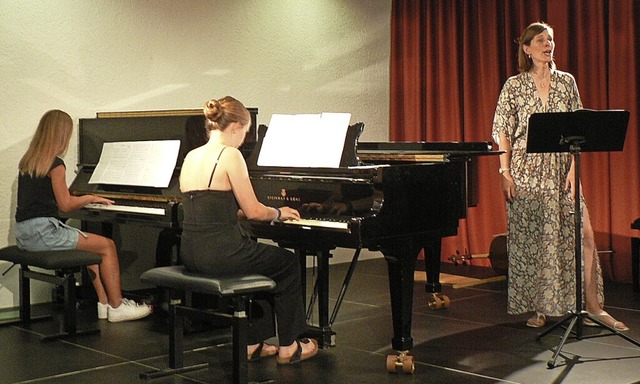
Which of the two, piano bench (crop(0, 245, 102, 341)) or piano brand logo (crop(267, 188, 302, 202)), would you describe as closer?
piano brand logo (crop(267, 188, 302, 202))

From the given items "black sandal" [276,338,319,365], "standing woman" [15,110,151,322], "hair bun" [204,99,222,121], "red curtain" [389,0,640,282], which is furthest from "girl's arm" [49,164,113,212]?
"red curtain" [389,0,640,282]

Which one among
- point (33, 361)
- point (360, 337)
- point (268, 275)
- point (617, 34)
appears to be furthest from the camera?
point (617, 34)

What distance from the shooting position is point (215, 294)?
371 centimetres

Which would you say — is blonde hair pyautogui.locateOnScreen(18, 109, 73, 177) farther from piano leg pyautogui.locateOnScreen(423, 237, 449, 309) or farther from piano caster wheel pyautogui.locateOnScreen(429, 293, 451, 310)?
piano caster wheel pyautogui.locateOnScreen(429, 293, 451, 310)

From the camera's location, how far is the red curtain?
21.5 ft

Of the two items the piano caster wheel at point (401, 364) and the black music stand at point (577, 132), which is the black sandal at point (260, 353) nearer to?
the piano caster wheel at point (401, 364)

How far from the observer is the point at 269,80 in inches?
287

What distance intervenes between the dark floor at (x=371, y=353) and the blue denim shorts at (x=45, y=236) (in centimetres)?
51

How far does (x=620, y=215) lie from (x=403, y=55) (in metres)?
2.60

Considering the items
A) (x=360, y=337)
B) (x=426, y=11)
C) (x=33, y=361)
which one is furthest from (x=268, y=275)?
(x=426, y=11)

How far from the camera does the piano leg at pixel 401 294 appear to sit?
4043 mm

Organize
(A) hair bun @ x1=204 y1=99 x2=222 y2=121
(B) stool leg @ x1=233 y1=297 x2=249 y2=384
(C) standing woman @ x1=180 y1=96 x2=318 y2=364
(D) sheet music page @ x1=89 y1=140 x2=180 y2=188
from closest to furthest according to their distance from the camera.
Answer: (B) stool leg @ x1=233 y1=297 x2=249 y2=384 < (C) standing woman @ x1=180 y1=96 x2=318 y2=364 < (A) hair bun @ x1=204 y1=99 x2=222 y2=121 < (D) sheet music page @ x1=89 y1=140 x2=180 y2=188

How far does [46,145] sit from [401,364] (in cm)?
243

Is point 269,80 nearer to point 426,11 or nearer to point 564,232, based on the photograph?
point 426,11
